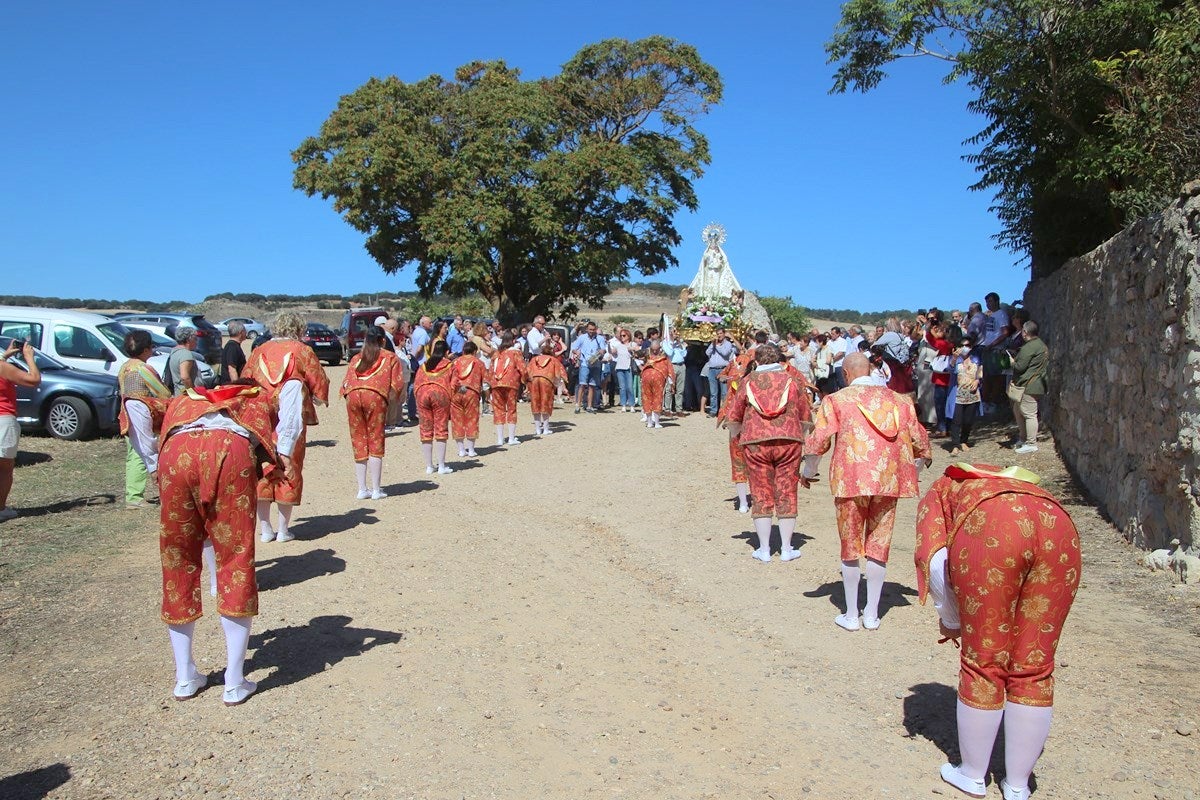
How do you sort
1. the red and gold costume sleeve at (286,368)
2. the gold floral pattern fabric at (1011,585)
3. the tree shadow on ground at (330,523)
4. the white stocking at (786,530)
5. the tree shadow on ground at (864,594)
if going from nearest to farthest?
the gold floral pattern fabric at (1011,585) < the tree shadow on ground at (864,594) < the white stocking at (786,530) < the red and gold costume sleeve at (286,368) < the tree shadow on ground at (330,523)

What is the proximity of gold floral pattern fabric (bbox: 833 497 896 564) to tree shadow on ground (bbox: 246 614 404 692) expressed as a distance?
9.83 feet

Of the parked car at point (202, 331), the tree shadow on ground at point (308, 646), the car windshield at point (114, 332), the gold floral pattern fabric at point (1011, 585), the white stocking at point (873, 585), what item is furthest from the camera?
the parked car at point (202, 331)

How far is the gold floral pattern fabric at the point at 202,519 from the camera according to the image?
4.86 meters

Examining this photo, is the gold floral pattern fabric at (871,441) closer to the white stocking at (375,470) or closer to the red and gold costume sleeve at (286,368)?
the red and gold costume sleeve at (286,368)

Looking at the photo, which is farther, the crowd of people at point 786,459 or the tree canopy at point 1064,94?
the tree canopy at point 1064,94

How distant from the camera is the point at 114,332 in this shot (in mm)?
17062

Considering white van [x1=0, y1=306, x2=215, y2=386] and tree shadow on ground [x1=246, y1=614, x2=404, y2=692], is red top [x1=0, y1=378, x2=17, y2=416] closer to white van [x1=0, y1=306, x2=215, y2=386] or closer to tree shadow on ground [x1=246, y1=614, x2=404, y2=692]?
tree shadow on ground [x1=246, y1=614, x2=404, y2=692]

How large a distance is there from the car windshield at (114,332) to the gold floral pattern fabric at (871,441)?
1417cm

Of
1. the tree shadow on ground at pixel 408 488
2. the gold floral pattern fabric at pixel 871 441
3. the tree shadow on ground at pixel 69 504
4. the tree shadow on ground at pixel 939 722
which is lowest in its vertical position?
the tree shadow on ground at pixel 939 722

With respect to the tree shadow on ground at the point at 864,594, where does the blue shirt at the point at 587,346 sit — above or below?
above

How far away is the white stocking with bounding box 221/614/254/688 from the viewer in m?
4.97

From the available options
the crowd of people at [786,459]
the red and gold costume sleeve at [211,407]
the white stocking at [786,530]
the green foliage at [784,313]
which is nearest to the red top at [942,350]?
the crowd of people at [786,459]

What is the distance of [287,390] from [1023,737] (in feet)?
20.7

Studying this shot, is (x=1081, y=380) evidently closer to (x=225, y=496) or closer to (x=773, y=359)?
(x=773, y=359)
